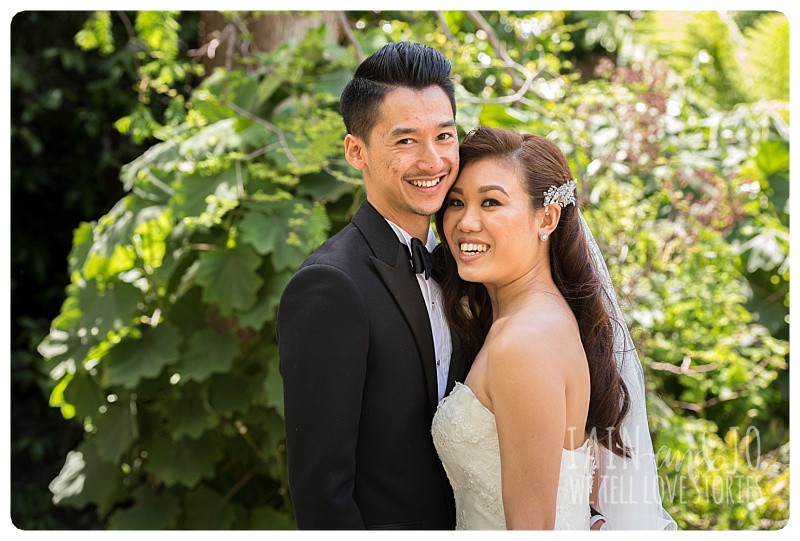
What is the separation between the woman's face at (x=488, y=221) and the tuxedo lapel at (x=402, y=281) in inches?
6.0

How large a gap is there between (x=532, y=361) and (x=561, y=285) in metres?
0.39

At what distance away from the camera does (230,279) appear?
3.75m

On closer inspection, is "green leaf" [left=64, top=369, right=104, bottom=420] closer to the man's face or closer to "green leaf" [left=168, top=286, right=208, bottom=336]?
"green leaf" [left=168, top=286, right=208, bottom=336]

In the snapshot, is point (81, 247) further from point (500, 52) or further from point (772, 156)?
point (772, 156)

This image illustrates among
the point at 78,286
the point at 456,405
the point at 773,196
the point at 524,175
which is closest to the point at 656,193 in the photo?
the point at 773,196

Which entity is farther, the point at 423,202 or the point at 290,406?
the point at 423,202

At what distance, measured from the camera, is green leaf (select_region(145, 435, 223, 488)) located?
4.08m

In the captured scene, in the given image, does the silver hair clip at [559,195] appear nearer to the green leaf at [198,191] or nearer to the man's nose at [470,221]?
the man's nose at [470,221]

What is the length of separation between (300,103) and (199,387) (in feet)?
4.77

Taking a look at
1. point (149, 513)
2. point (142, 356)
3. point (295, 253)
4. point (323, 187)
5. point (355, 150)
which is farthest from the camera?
point (149, 513)

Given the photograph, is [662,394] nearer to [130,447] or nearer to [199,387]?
[199,387]

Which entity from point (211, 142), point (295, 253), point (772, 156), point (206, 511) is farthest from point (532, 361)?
point (772, 156)

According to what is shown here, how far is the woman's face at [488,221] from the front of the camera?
7.09 feet

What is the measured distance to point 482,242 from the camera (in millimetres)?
2170
